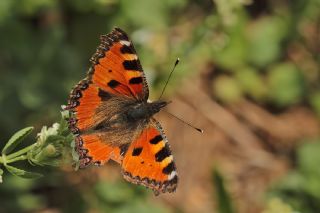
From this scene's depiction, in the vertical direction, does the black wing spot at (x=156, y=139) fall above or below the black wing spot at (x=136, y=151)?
above

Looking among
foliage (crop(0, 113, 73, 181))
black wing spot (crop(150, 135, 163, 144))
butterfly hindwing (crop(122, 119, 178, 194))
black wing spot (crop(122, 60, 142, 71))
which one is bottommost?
foliage (crop(0, 113, 73, 181))

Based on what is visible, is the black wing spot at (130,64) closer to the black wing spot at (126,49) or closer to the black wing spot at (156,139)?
the black wing spot at (126,49)

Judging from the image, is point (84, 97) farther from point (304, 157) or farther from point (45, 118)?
point (304, 157)

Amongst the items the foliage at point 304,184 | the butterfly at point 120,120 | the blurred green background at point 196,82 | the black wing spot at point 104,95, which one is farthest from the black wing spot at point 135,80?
the foliage at point 304,184

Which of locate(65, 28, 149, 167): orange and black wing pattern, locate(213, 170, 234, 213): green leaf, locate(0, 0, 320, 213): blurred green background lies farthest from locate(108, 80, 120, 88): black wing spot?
locate(213, 170, 234, 213): green leaf

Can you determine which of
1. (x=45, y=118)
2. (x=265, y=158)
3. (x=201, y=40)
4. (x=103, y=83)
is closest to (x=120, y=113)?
(x=103, y=83)

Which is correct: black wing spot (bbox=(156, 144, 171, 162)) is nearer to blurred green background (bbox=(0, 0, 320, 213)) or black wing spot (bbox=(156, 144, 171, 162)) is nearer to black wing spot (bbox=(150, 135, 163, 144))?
black wing spot (bbox=(150, 135, 163, 144))

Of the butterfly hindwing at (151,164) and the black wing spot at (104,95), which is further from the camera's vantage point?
the black wing spot at (104,95)
